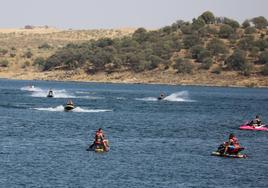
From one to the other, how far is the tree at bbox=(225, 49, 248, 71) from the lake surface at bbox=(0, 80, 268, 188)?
61.2m

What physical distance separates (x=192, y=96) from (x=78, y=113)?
52831mm

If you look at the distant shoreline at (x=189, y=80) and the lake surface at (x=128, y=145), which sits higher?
the lake surface at (x=128, y=145)

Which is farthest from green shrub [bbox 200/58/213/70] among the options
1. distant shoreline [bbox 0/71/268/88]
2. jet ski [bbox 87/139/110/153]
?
jet ski [bbox 87/139/110/153]

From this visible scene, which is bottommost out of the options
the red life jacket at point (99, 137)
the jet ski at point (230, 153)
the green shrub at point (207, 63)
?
the jet ski at point (230, 153)

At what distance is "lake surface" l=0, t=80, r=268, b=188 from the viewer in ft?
164

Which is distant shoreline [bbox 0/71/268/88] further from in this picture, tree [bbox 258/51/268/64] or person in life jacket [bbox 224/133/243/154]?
person in life jacket [bbox 224/133/243/154]

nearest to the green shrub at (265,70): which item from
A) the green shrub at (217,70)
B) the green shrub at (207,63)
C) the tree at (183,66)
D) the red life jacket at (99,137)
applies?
the green shrub at (217,70)

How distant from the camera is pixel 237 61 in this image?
188 metres

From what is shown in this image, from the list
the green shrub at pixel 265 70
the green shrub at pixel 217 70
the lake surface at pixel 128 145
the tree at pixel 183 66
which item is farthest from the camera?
the green shrub at pixel 217 70

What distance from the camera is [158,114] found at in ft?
341

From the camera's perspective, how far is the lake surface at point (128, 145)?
49938 mm


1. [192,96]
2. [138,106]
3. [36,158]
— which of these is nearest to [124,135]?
[36,158]

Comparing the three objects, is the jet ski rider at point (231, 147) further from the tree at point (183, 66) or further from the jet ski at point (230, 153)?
the tree at point (183, 66)

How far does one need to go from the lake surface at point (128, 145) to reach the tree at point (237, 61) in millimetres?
61230
